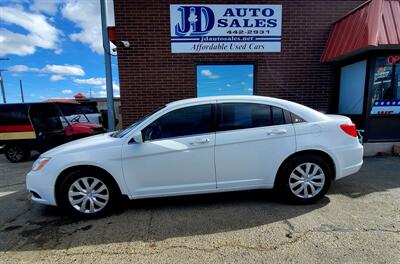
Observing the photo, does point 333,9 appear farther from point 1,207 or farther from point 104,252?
point 1,207

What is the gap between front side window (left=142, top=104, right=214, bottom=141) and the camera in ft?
11.1

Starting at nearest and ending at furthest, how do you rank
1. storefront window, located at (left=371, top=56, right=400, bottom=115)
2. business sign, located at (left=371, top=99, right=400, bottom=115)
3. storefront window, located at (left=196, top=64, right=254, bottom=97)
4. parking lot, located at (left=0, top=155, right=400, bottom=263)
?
parking lot, located at (left=0, top=155, right=400, bottom=263), storefront window, located at (left=371, top=56, right=400, bottom=115), business sign, located at (left=371, top=99, right=400, bottom=115), storefront window, located at (left=196, top=64, right=254, bottom=97)

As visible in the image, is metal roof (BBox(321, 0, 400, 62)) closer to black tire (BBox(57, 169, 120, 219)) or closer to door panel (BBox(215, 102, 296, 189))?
door panel (BBox(215, 102, 296, 189))

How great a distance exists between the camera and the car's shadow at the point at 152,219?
2.88m

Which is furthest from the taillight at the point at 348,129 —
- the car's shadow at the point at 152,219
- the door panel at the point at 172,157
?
the door panel at the point at 172,157

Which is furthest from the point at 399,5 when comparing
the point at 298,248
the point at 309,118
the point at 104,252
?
the point at 104,252

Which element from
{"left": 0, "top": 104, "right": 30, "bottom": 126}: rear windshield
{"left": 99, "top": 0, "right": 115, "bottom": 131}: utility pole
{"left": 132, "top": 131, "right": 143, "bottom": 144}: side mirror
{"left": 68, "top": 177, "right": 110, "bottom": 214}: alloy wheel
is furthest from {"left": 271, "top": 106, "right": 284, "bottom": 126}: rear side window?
{"left": 0, "top": 104, "right": 30, "bottom": 126}: rear windshield

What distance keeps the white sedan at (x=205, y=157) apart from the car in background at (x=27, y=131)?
477cm

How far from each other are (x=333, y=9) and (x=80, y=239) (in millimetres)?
8438

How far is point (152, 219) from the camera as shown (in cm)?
328

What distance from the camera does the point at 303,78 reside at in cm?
736

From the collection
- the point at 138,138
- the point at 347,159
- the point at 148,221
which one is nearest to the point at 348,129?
the point at 347,159

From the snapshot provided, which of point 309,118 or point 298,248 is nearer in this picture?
point 298,248

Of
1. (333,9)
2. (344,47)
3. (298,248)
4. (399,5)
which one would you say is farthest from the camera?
(333,9)
